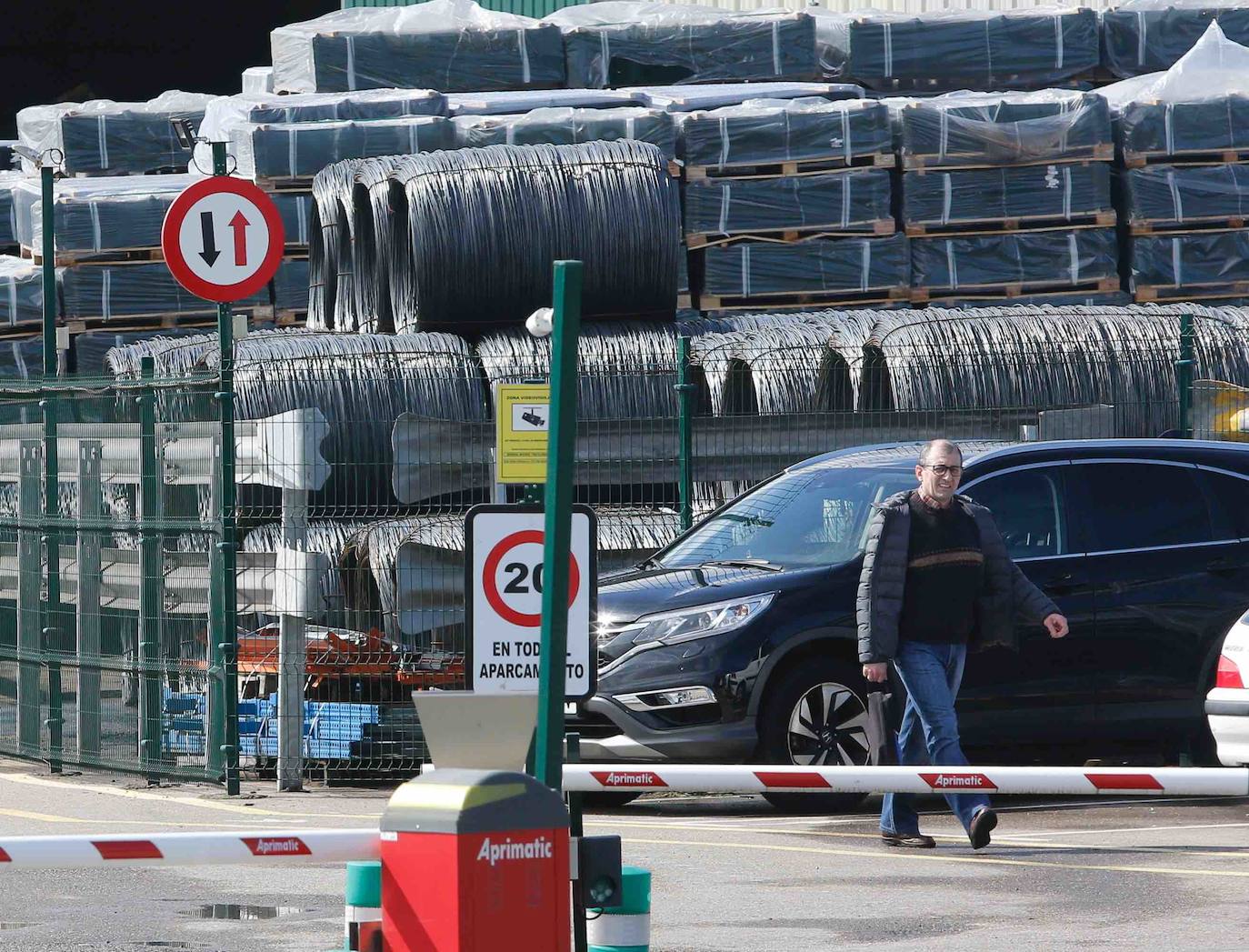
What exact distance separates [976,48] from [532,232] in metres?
5.90

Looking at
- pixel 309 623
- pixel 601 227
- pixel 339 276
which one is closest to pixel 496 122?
pixel 339 276

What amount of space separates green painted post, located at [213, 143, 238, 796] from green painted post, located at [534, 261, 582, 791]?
6.22m

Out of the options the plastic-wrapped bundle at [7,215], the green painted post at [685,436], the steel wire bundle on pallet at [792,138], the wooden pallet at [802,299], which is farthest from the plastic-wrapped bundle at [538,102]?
the green painted post at [685,436]

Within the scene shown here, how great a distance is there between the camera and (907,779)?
716cm

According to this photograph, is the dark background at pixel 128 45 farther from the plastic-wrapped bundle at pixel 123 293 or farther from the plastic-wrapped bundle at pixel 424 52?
the plastic-wrapped bundle at pixel 123 293

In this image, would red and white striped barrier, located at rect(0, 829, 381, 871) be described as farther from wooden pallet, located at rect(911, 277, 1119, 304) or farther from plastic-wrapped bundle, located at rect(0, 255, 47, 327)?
plastic-wrapped bundle, located at rect(0, 255, 47, 327)

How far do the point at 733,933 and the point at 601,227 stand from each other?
8.14 meters

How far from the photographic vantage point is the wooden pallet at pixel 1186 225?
16.7 metres

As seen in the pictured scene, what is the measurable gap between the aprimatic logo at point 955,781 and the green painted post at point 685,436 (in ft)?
16.1

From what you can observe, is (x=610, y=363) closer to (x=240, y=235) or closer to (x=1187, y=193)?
(x=240, y=235)

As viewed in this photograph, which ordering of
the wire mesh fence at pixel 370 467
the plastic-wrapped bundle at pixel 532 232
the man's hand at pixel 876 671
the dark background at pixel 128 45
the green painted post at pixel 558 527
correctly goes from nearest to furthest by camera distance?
the green painted post at pixel 558 527 < the man's hand at pixel 876 671 < the wire mesh fence at pixel 370 467 < the plastic-wrapped bundle at pixel 532 232 < the dark background at pixel 128 45

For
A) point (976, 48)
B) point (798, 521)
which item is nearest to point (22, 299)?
point (976, 48)

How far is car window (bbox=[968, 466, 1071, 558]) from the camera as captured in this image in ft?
34.3

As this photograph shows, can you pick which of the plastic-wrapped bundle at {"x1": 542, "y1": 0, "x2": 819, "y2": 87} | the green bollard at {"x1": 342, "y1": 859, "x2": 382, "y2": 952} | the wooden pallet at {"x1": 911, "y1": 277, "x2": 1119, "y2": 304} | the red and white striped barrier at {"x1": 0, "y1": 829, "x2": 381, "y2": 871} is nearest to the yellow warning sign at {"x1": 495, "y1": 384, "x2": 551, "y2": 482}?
the red and white striped barrier at {"x1": 0, "y1": 829, "x2": 381, "y2": 871}
